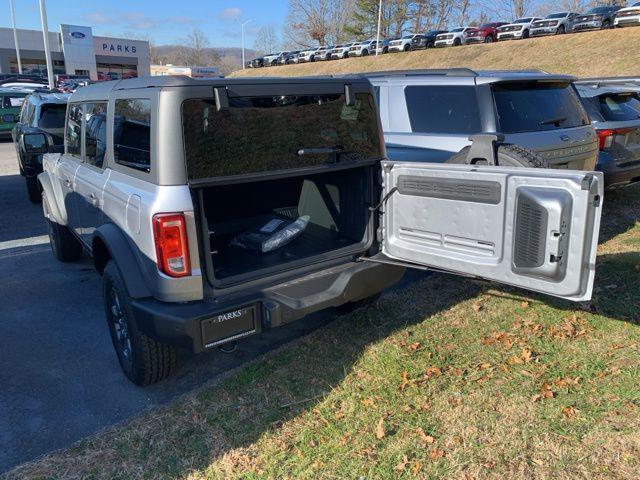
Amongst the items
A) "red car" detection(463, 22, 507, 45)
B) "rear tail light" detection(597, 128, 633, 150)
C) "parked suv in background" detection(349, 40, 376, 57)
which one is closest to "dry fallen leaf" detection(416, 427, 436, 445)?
"rear tail light" detection(597, 128, 633, 150)

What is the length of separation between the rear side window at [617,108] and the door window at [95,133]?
645 centimetres

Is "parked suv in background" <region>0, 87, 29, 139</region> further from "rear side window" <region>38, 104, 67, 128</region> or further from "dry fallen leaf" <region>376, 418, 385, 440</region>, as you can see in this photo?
"dry fallen leaf" <region>376, 418, 385, 440</region>

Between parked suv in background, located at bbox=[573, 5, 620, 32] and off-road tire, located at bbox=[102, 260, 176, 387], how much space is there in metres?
35.5

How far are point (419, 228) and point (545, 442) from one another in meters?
1.49

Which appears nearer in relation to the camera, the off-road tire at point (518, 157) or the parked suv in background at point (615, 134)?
the off-road tire at point (518, 157)

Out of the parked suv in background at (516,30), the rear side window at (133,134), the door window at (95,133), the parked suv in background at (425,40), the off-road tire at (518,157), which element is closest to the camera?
the rear side window at (133,134)

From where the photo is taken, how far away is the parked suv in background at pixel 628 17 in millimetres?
29312

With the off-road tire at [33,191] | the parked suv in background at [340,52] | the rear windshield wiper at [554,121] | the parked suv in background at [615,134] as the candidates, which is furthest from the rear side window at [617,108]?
the parked suv in background at [340,52]

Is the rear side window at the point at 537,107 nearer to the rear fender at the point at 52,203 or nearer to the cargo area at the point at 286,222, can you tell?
the cargo area at the point at 286,222

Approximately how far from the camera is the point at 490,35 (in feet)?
122

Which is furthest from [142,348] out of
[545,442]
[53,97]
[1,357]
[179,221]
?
[53,97]

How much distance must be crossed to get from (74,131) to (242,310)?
2.88 m

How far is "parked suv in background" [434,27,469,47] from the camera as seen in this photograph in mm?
37938

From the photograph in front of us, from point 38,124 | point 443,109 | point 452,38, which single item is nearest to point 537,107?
point 443,109
